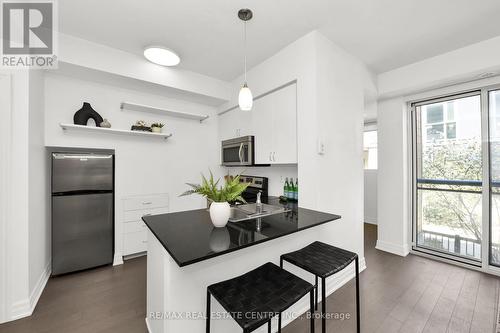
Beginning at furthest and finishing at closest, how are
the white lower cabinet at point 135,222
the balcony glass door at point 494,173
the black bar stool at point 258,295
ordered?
the white lower cabinet at point 135,222
the balcony glass door at point 494,173
the black bar stool at point 258,295

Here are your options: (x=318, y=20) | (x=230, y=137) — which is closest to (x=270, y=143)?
(x=230, y=137)

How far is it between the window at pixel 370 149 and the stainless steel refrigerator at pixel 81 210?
5.11 meters

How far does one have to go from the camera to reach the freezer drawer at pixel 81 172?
2.37 metres

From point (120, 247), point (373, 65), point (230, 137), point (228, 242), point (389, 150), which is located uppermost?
point (373, 65)

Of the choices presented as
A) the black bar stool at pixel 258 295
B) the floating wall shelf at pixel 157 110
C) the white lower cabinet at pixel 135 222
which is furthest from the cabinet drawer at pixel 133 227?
the black bar stool at pixel 258 295

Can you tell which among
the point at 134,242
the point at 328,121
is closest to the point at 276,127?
the point at 328,121

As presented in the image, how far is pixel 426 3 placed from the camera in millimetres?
1788

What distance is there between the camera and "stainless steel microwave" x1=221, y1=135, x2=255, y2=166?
2971mm

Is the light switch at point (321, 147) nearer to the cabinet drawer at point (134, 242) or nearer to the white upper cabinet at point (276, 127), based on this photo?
the white upper cabinet at point (276, 127)

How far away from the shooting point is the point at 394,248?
3.15m

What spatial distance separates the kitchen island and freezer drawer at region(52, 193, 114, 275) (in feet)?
4.76

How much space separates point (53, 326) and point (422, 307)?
10.7ft

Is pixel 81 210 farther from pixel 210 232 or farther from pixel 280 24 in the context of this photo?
pixel 280 24

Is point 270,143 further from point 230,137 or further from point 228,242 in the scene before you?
point 228,242
